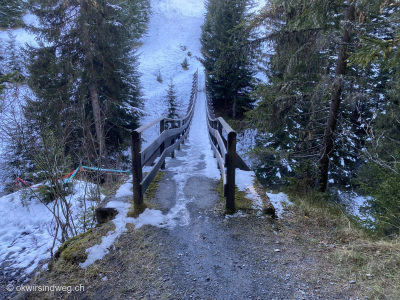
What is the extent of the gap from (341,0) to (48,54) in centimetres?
1194

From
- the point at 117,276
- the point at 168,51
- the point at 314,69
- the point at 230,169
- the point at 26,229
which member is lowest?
the point at 26,229

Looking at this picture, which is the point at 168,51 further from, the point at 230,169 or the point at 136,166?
the point at 230,169

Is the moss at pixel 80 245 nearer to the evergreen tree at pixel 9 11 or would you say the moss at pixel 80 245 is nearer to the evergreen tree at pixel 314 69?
the evergreen tree at pixel 314 69

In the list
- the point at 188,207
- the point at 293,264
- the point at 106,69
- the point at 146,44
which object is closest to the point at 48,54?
the point at 106,69

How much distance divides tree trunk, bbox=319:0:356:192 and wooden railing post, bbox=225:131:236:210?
4107 millimetres

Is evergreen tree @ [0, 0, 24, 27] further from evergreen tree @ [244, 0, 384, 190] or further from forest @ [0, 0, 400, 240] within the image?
evergreen tree @ [244, 0, 384, 190]

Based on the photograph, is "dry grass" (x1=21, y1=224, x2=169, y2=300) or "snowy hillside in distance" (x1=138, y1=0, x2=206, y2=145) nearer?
"dry grass" (x1=21, y1=224, x2=169, y2=300)

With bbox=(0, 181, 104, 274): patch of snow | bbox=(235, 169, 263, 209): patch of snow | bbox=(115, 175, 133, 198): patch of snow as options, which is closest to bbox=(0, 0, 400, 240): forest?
bbox=(0, 181, 104, 274): patch of snow

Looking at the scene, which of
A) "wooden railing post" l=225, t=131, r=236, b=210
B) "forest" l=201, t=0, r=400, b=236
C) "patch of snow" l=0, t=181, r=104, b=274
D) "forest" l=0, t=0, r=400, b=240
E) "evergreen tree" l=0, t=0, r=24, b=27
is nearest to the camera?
"wooden railing post" l=225, t=131, r=236, b=210

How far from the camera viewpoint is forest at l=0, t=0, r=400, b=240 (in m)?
5.78

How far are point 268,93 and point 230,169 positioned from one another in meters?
5.25

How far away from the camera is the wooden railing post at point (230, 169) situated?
11.3ft

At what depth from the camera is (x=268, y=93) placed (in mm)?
8016

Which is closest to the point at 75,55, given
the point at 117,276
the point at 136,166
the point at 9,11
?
the point at 136,166
